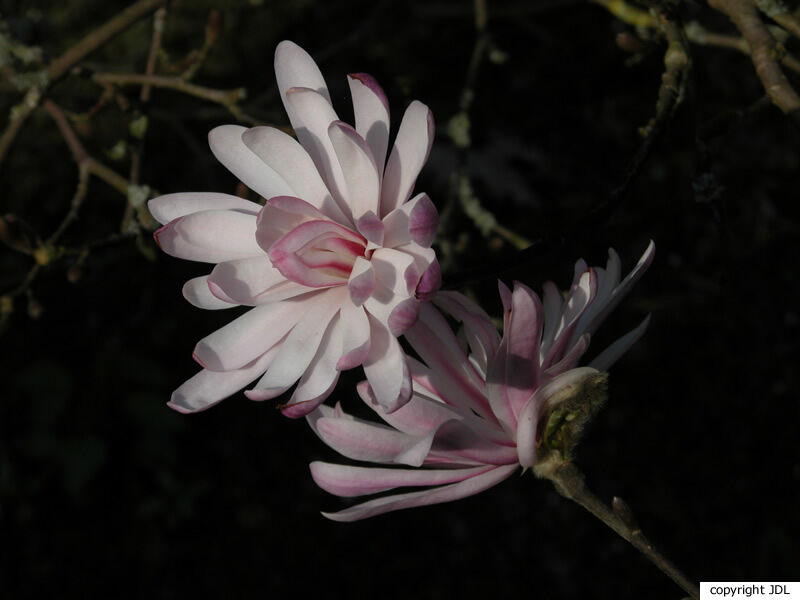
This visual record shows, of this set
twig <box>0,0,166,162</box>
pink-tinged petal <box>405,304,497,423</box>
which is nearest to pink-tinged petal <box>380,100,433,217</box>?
pink-tinged petal <box>405,304,497,423</box>

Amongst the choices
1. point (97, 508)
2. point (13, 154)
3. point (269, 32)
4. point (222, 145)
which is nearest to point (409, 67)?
point (269, 32)

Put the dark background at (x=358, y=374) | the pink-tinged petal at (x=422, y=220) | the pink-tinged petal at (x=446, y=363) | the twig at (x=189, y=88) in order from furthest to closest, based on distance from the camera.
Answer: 1. the dark background at (x=358, y=374)
2. the twig at (x=189, y=88)
3. the pink-tinged petal at (x=446, y=363)
4. the pink-tinged petal at (x=422, y=220)

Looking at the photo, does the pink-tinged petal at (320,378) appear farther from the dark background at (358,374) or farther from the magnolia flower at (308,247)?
the dark background at (358,374)

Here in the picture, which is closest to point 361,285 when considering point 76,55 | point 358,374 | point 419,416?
point 419,416

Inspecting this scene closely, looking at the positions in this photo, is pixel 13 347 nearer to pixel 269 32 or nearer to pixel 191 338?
pixel 191 338

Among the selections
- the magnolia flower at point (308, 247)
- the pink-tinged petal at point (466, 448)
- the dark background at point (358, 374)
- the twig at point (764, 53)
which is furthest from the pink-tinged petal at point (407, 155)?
the dark background at point (358, 374)

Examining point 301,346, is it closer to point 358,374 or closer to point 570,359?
point 570,359
